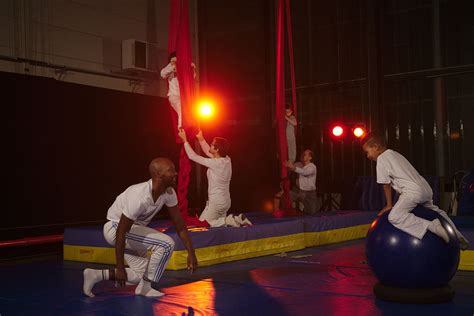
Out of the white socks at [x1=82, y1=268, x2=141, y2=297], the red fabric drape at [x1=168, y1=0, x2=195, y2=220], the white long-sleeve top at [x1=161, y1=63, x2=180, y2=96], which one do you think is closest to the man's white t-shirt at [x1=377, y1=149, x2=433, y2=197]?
the white socks at [x1=82, y1=268, x2=141, y2=297]

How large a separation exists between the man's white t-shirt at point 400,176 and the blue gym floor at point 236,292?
2.86 feet

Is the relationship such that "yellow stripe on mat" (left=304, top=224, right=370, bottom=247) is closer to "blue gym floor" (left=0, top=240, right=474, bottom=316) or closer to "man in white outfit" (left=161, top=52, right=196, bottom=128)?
"blue gym floor" (left=0, top=240, right=474, bottom=316)

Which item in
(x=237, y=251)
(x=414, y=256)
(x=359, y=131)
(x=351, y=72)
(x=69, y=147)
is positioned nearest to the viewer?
(x=414, y=256)

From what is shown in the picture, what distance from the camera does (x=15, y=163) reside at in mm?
8344

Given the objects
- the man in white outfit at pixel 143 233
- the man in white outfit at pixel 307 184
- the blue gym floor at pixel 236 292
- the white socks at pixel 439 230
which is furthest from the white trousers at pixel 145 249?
the man in white outfit at pixel 307 184

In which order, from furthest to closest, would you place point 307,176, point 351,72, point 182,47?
point 351,72 → point 307,176 → point 182,47

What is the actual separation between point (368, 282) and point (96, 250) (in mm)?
3268

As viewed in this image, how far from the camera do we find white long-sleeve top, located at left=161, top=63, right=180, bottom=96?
7205 millimetres

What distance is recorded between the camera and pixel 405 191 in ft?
15.3

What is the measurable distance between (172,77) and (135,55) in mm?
3682

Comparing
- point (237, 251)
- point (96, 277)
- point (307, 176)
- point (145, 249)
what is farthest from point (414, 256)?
point (307, 176)

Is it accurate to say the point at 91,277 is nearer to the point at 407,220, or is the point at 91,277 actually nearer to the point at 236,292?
the point at 236,292

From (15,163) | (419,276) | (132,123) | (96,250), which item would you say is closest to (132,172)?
(132,123)

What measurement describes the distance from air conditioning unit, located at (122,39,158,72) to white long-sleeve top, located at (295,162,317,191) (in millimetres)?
3478
